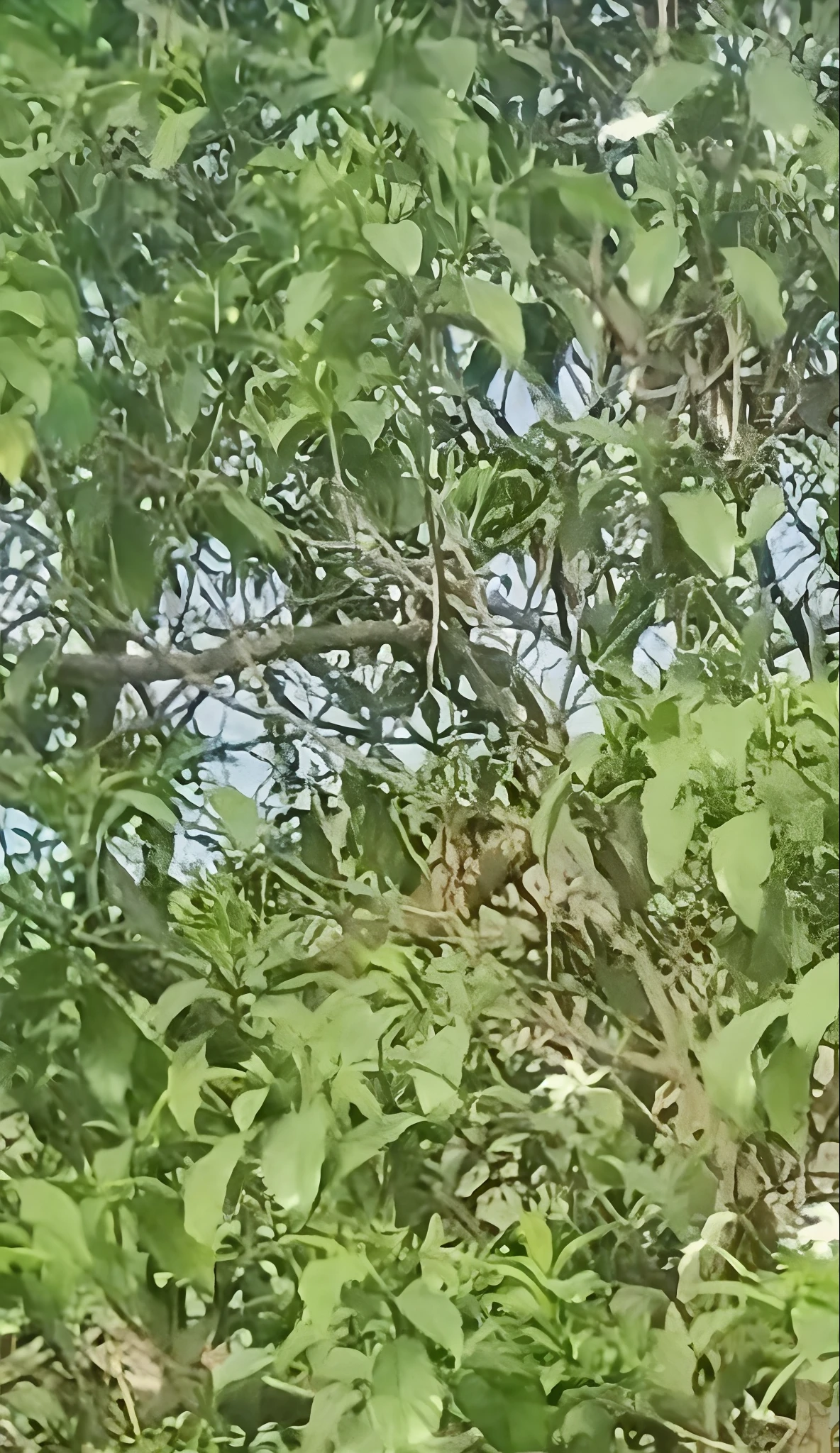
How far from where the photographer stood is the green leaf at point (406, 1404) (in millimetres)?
677

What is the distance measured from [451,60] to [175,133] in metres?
0.19

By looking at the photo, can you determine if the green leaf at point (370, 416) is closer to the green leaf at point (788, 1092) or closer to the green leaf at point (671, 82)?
the green leaf at point (671, 82)

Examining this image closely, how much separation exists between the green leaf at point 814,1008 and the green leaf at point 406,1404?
327 mm

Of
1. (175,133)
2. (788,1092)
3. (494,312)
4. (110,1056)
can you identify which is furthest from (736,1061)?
(175,133)

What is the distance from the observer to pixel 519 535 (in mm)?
718

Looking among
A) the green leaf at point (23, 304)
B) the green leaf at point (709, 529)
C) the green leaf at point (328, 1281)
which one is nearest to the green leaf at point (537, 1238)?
the green leaf at point (328, 1281)

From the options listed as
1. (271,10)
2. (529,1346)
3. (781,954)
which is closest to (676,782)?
(781,954)

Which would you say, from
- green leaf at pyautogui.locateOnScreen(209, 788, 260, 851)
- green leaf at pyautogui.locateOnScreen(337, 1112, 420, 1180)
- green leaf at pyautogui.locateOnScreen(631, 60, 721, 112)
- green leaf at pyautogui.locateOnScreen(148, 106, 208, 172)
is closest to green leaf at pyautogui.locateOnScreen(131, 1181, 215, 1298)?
green leaf at pyautogui.locateOnScreen(337, 1112, 420, 1180)

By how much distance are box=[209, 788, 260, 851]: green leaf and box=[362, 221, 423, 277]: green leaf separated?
373 mm

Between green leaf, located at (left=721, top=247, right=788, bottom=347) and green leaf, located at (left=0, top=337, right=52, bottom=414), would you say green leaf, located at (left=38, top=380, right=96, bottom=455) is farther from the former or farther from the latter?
green leaf, located at (left=721, top=247, right=788, bottom=347)

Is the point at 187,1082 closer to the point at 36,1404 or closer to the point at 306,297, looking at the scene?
the point at 36,1404

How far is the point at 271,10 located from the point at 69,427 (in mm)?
313

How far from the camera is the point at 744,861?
0.69m

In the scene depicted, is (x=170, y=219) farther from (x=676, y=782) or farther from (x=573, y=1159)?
(x=573, y=1159)
